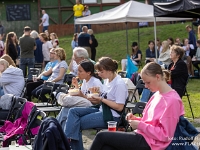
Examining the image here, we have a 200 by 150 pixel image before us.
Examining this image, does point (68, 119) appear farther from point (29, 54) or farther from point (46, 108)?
point (29, 54)

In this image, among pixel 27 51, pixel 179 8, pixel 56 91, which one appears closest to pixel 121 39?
pixel 27 51

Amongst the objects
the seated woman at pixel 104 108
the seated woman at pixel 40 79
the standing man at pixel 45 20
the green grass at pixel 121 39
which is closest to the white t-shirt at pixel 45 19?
the standing man at pixel 45 20

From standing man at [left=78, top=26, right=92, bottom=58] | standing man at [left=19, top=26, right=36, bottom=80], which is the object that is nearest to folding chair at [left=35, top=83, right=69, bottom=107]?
standing man at [left=19, top=26, right=36, bottom=80]

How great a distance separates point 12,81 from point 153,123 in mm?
5621

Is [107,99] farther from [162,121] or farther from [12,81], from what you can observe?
[12,81]

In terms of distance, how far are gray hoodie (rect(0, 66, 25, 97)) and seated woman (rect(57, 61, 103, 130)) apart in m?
2.53

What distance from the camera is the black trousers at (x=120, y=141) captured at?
19.3 ft

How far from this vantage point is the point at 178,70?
33.9 feet

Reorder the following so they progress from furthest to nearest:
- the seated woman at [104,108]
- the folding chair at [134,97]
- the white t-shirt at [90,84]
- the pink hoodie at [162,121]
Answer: the folding chair at [134,97] < the white t-shirt at [90,84] < the seated woman at [104,108] < the pink hoodie at [162,121]

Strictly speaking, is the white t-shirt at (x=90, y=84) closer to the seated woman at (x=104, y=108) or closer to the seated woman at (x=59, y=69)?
the seated woman at (x=104, y=108)

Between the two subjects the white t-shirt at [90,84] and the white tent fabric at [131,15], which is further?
the white tent fabric at [131,15]

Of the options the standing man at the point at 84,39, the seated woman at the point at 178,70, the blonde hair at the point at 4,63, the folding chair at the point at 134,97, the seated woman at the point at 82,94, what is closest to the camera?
the seated woman at the point at 82,94

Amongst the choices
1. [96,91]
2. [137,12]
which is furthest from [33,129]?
[137,12]

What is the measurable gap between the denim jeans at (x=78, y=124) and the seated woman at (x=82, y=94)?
0.26 meters
